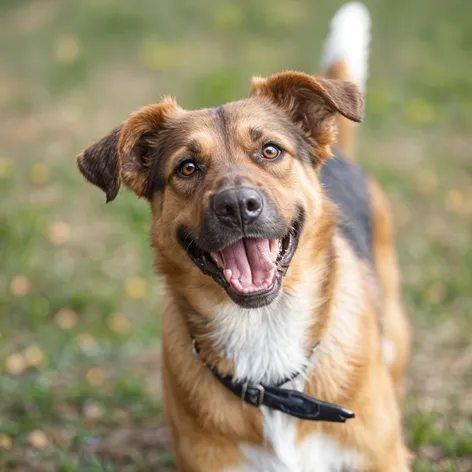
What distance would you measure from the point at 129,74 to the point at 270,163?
23.4ft

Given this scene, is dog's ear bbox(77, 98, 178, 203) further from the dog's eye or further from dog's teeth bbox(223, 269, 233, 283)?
dog's teeth bbox(223, 269, 233, 283)

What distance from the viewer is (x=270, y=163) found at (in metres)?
3.22

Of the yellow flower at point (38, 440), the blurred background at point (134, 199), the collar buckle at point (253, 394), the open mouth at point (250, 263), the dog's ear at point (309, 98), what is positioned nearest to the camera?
the open mouth at point (250, 263)

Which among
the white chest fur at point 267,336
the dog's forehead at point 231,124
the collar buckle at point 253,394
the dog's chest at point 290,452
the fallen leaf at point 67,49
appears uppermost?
the fallen leaf at point 67,49

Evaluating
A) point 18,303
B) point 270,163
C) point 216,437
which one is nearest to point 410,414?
point 216,437

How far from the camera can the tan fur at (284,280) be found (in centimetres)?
319

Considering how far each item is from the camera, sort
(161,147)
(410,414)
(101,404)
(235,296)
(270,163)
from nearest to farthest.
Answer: (235,296) < (270,163) < (161,147) < (410,414) < (101,404)

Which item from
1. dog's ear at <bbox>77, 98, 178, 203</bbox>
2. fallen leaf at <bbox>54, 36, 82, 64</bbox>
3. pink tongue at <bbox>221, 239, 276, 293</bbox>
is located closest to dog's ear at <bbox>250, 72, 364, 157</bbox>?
dog's ear at <bbox>77, 98, 178, 203</bbox>

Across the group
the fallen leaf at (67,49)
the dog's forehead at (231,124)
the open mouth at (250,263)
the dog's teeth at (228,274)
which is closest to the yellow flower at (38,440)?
the open mouth at (250,263)

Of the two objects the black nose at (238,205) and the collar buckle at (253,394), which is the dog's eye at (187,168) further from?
the collar buckle at (253,394)

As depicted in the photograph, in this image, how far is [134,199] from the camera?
22.9 feet

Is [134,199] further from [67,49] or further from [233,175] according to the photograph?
[67,49]

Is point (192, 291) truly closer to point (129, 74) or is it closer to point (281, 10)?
point (129, 74)

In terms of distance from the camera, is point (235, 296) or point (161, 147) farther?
point (161, 147)
